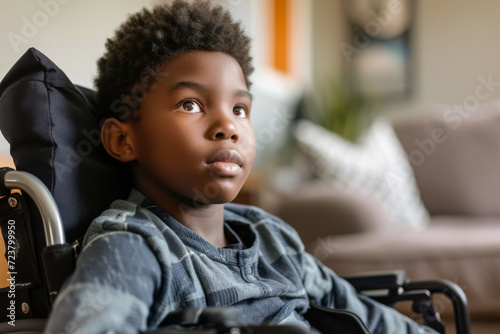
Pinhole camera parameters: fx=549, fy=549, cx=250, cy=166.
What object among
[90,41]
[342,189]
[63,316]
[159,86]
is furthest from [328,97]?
[63,316]

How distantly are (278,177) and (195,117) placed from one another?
9.54 ft

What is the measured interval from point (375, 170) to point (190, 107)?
1.60 metres

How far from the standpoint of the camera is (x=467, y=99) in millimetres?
3902

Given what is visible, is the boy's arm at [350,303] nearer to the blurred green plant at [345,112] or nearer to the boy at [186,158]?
the boy at [186,158]

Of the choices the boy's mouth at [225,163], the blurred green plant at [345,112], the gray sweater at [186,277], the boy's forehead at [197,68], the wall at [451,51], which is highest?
the wall at [451,51]

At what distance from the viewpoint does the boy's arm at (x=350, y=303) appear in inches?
47.9

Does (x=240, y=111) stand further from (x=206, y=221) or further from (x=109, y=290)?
(x=109, y=290)

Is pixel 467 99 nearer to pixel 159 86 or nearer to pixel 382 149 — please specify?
pixel 382 149

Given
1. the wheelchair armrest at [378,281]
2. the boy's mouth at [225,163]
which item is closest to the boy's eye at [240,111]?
the boy's mouth at [225,163]

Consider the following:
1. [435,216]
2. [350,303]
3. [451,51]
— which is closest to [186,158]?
[350,303]

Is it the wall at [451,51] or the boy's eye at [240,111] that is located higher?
the wall at [451,51]

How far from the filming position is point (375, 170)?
95.3 inches

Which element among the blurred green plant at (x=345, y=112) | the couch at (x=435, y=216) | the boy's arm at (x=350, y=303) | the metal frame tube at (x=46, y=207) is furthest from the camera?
the blurred green plant at (x=345, y=112)

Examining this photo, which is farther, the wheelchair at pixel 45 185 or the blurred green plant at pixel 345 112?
the blurred green plant at pixel 345 112
